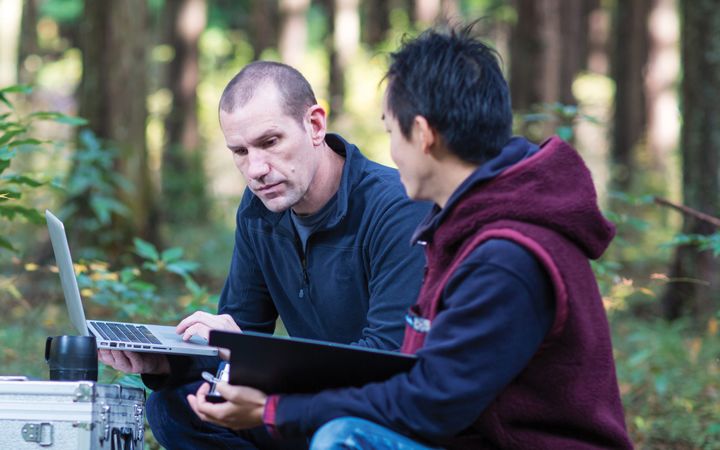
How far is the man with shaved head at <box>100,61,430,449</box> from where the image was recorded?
364 centimetres

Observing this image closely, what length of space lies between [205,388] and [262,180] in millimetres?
950

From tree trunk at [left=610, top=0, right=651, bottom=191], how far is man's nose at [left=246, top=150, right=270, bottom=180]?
15754 millimetres

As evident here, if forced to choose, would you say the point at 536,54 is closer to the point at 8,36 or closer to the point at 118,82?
the point at 118,82

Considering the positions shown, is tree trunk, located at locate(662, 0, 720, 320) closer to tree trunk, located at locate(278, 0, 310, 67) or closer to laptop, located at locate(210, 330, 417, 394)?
laptop, located at locate(210, 330, 417, 394)

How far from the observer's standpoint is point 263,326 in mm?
4211

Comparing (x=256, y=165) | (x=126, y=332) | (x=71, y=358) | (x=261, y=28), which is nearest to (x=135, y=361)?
(x=126, y=332)

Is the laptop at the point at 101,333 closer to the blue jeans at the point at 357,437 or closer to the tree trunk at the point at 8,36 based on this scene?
the blue jeans at the point at 357,437

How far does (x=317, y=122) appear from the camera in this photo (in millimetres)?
3889

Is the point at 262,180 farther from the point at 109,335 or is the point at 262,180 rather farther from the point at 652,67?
the point at 652,67

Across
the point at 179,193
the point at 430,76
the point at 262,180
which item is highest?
the point at 430,76

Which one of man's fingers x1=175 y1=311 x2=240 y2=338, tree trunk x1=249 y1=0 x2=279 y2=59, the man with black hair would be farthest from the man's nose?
tree trunk x1=249 y1=0 x2=279 y2=59

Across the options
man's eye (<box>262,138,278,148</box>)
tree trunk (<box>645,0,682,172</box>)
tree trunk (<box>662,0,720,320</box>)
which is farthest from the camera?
tree trunk (<box>645,0,682,172</box>)

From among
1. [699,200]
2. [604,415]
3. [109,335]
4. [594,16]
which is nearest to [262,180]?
[109,335]

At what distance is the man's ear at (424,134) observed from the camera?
108 inches
